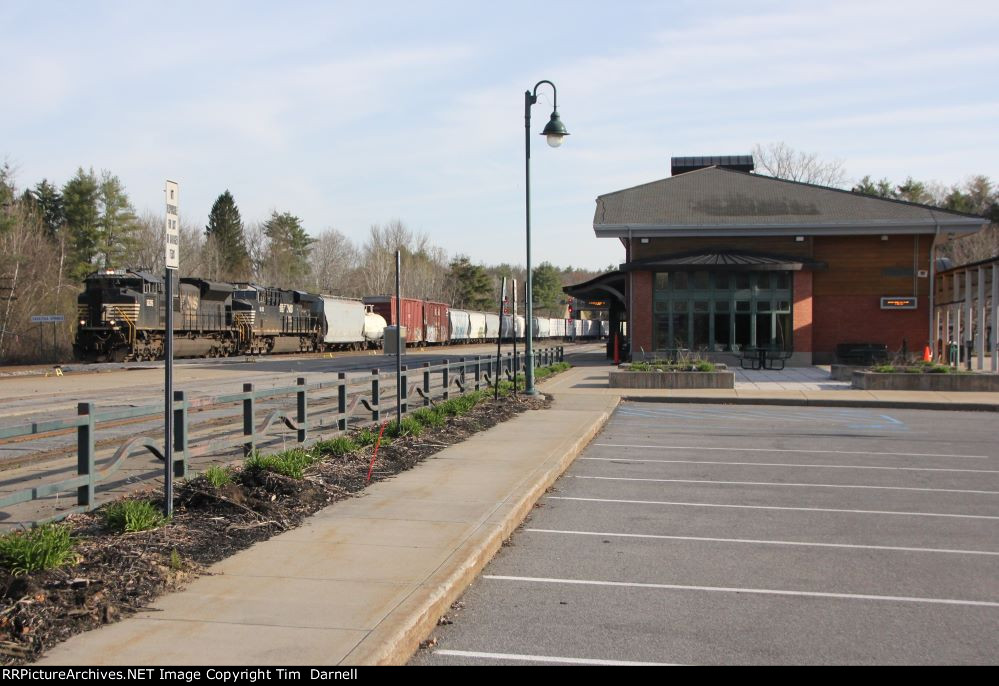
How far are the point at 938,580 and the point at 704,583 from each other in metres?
1.81

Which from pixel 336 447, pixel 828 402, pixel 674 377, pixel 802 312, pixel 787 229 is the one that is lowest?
pixel 828 402

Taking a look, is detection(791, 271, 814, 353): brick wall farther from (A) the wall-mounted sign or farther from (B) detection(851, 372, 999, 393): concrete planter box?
(B) detection(851, 372, 999, 393): concrete planter box

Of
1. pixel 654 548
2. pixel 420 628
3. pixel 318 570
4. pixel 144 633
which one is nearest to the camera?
pixel 144 633

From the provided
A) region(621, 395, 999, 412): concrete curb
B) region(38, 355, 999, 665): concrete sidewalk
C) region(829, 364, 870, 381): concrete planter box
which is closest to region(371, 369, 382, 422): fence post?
region(38, 355, 999, 665): concrete sidewalk

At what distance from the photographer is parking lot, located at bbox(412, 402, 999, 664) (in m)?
5.59

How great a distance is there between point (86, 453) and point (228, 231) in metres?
111

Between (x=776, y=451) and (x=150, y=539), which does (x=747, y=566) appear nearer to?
(x=150, y=539)

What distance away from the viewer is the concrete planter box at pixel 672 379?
26.8 meters

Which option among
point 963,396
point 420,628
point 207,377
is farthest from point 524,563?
point 207,377

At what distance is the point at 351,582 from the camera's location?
6395 mm

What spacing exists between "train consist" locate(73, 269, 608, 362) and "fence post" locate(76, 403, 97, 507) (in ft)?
41.4

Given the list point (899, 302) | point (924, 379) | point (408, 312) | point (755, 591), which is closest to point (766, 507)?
point (755, 591)

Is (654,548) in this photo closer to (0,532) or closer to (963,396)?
(0,532)

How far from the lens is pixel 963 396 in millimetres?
24297
